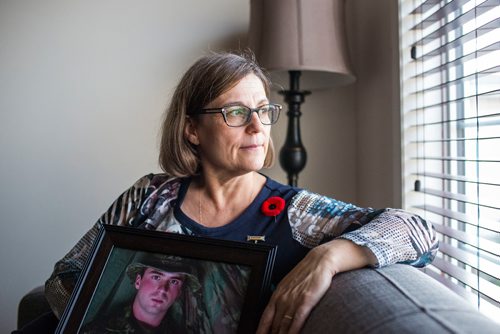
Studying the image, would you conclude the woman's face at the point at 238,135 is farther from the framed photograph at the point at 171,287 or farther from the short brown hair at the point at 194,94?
the framed photograph at the point at 171,287

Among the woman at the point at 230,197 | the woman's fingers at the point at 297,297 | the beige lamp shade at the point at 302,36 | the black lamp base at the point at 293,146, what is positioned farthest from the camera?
the black lamp base at the point at 293,146

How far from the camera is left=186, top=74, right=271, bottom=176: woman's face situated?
120 cm

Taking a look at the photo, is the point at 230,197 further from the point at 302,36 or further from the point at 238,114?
the point at 302,36

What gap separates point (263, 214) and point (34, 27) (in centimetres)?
141

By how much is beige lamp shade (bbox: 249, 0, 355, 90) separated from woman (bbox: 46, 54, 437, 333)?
362 mm

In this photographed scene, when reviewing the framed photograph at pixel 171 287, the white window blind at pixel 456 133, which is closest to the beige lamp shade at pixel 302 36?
the white window blind at pixel 456 133

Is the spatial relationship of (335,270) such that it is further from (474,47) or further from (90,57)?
(90,57)

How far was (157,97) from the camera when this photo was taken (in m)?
2.10

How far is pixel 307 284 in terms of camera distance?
855 millimetres

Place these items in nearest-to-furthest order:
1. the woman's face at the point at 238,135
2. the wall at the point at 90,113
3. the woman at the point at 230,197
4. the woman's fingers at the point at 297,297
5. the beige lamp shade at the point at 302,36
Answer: the woman's fingers at the point at 297,297
the woman at the point at 230,197
the woman's face at the point at 238,135
the beige lamp shade at the point at 302,36
the wall at the point at 90,113

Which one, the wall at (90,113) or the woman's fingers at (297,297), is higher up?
the wall at (90,113)

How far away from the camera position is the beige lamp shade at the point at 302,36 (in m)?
1.66

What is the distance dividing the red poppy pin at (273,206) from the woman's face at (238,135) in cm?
9

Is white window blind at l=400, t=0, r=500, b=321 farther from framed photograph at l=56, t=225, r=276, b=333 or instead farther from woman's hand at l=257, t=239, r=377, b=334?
framed photograph at l=56, t=225, r=276, b=333
